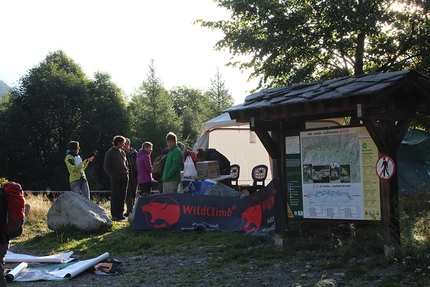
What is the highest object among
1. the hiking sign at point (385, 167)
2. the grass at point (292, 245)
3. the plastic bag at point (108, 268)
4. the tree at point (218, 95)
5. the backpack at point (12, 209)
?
the tree at point (218, 95)

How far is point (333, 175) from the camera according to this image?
25.6 feet

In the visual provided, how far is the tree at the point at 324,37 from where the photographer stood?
1612 centimetres

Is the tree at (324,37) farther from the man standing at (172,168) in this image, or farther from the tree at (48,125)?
the tree at (48,125)

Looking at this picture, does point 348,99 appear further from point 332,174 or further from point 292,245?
point 292,245

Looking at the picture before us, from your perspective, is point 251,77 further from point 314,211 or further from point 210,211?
point 314,211

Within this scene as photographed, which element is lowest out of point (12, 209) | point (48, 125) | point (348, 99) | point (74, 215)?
point (74, 215)

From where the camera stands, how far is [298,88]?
7.98m

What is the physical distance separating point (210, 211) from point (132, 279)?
12.0 ft

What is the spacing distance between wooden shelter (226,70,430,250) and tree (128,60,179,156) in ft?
135

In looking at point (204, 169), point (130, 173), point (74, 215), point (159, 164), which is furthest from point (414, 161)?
point (74, 215)

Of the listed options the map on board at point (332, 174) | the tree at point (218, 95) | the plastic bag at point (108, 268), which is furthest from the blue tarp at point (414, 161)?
the tree at point (218, 95)

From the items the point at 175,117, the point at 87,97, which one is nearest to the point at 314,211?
the point at 87,97

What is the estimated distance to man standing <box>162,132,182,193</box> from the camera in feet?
36.5

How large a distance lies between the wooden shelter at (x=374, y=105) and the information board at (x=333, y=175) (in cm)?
34
